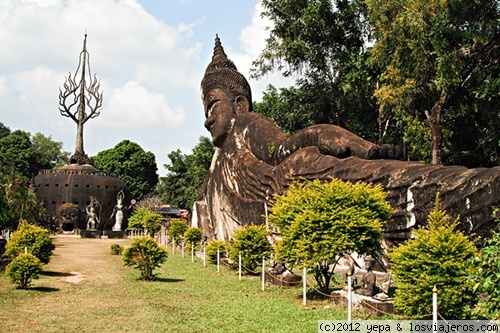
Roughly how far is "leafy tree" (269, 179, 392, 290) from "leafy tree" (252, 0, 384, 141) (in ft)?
48.7

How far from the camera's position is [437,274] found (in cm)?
703

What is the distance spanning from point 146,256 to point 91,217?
28.3 m

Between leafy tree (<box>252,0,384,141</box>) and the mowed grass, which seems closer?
the mowed grass

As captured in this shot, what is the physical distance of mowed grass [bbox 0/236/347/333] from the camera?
26.0 feet

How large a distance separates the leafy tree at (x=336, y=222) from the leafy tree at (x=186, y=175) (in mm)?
32232

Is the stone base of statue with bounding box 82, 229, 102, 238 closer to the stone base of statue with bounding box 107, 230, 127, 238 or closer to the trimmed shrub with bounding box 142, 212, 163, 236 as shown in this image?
the stone base of statue with bounding box 107, 230, 127, 238

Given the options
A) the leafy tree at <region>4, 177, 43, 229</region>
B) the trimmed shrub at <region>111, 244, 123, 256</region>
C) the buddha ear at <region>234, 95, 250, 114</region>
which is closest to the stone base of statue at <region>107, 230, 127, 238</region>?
the leafy tree at <region>4, 177, 43, 229</region>

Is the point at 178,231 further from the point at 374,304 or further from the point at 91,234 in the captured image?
the point at 374,304

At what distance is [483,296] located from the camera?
7512 mm

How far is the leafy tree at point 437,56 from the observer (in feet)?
55.0

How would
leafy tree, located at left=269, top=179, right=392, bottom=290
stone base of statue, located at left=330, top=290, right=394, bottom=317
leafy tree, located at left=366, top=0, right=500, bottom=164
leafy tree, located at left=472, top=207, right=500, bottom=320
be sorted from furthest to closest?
leafy tree, located at left=366, top=0, right=500, bottom=164 < leafy tree, located at left=269, top=179, right=392, bottom=290 < stone base of statue, located at left=330, top=290, right=394, bottom=317 < leafy tree, located at left=472, top=207, right=500, bottom=320

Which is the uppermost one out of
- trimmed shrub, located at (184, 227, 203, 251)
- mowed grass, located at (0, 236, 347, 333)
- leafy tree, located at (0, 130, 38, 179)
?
leafy tree, located at (0, 130, 38, 179)

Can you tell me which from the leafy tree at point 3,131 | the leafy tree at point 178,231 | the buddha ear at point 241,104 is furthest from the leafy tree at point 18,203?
the leafy tree at point 3,131

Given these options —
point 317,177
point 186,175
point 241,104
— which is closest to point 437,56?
point 241,104
